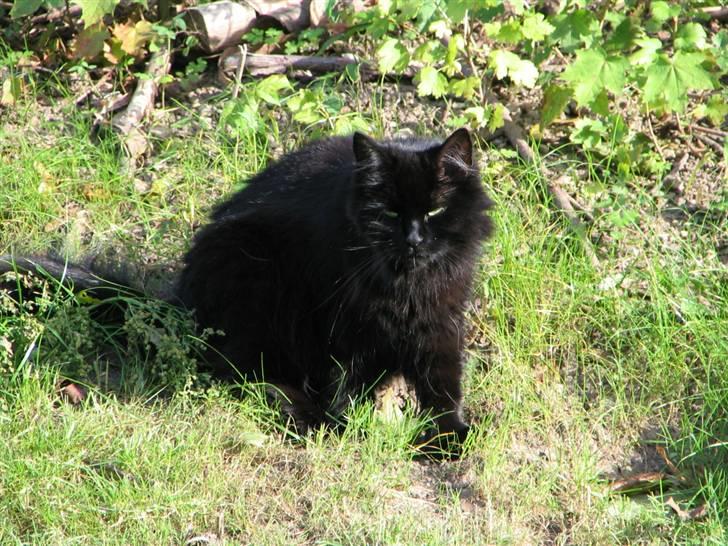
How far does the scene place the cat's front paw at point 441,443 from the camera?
3936 millimetres

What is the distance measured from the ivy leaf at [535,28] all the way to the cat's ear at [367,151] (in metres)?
1.33

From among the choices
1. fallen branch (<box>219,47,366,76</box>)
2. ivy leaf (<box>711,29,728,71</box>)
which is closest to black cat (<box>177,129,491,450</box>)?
fallen branch (<box>219,47,366,76</box>)

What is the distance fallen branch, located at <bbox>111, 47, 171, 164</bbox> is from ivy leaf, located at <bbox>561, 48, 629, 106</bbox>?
2.49m

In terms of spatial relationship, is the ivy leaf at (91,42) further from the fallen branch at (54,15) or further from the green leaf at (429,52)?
the green leaf at (429,52)

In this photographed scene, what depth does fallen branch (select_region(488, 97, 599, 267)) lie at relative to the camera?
4.54m

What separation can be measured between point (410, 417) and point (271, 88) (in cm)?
199

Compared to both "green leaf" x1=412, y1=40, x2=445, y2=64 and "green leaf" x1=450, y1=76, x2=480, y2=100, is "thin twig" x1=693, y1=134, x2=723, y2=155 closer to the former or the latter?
"green leaf" x1=450, y1=76, x2=480, y2=100

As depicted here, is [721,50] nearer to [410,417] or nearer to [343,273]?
[343,273]

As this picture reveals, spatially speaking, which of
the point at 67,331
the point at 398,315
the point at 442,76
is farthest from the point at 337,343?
the point at 442,76

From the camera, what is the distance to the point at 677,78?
391cm

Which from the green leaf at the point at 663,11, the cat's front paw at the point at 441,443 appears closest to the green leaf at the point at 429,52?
the green leaf at the point at 663,11

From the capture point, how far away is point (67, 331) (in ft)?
13.5

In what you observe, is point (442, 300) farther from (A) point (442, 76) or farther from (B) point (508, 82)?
(B) point (508, 82)

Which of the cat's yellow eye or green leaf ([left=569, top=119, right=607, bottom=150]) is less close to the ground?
the cat's yellow eye
